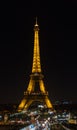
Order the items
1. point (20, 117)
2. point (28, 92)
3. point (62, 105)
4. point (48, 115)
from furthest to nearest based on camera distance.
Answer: point (62, 105) < point (48, 115) < point (28, 92) < point (20, 117)

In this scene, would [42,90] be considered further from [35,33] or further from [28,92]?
[35,33]

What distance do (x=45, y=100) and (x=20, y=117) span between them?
23.5 feet

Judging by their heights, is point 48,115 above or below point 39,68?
below

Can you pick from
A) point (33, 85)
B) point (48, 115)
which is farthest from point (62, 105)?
point (33, 85)

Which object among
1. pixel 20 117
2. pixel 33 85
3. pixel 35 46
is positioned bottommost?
pixel 20 117

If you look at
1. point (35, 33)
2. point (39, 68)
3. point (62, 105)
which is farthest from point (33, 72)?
point (62, 105)

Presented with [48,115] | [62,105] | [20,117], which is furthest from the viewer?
[62,105]

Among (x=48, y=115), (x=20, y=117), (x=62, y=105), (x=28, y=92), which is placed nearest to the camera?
(x=20, y=117)

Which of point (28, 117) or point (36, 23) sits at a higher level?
point (36, 23)

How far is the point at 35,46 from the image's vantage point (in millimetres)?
68625

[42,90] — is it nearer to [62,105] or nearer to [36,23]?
[36,23]

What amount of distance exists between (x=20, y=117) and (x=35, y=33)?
11826 mm

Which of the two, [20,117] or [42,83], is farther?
[42,83]

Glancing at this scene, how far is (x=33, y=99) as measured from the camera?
2808 inches
